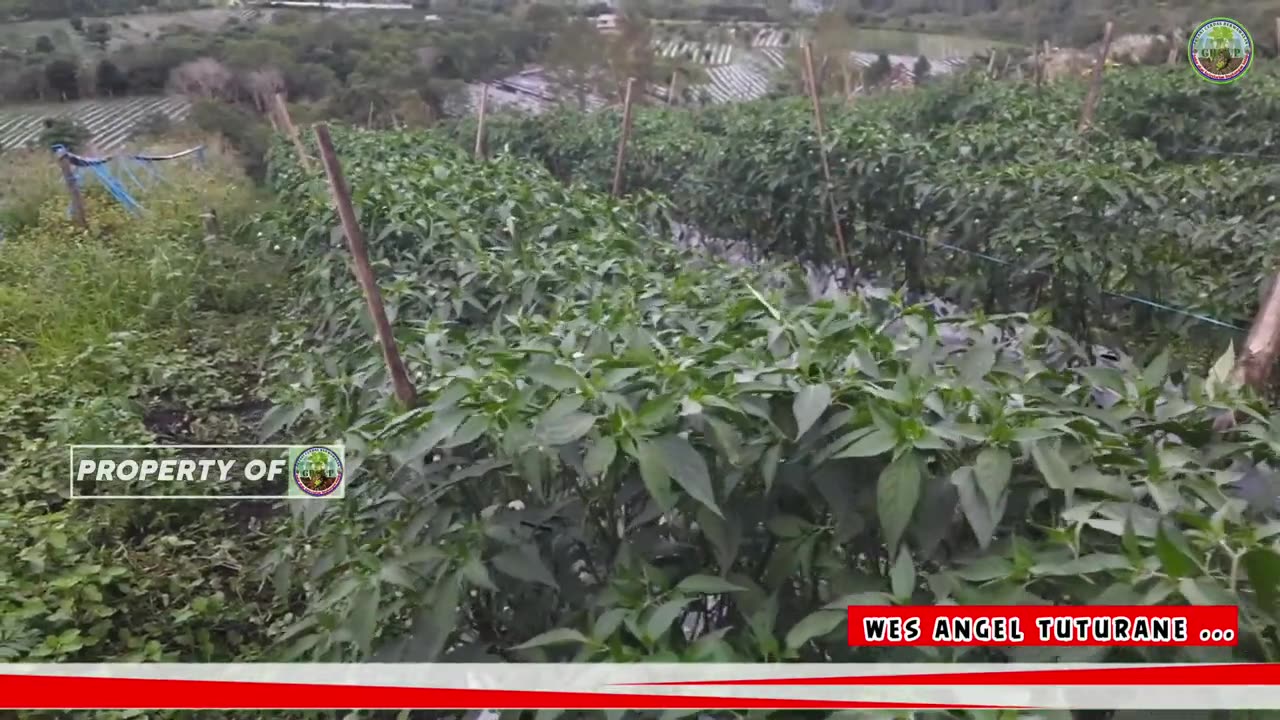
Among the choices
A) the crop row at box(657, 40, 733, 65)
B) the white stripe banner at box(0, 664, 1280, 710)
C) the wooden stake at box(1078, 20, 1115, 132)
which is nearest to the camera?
the white stripe banner at box(0, 664, 1280, 710)

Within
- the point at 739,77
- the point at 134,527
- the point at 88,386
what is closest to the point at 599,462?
the point at 134,527

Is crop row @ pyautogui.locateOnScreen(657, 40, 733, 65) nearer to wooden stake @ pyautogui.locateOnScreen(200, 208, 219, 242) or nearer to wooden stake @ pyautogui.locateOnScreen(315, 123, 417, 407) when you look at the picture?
wooden stake @ pyautogui.locateOnScreen(200, 208, 219, 242)

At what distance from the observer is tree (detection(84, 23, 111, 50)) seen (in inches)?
95.0

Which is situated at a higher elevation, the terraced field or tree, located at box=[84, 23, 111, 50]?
tree, located at box=[84, 23, 111, 50]

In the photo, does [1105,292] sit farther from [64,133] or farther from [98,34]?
[64,133]

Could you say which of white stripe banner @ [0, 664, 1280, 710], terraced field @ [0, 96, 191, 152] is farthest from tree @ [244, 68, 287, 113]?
white stripe banner @ [0, 664, 1280, 710]

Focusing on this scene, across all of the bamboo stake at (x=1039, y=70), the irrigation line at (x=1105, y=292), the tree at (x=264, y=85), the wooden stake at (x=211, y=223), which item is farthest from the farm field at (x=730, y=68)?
the wooden stake at (x=211, y=223)

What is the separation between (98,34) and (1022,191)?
274cm

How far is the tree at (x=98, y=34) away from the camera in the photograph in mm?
2412

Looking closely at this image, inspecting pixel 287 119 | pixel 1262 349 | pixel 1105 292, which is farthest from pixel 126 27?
pixel 1105 292

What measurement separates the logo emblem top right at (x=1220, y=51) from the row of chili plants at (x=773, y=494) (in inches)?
50.8

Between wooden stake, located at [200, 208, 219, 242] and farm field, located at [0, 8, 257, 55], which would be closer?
farm field, located at [0, 8, 257, 55]

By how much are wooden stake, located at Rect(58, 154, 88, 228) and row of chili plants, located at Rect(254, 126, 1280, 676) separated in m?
2.55

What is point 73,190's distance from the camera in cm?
352
